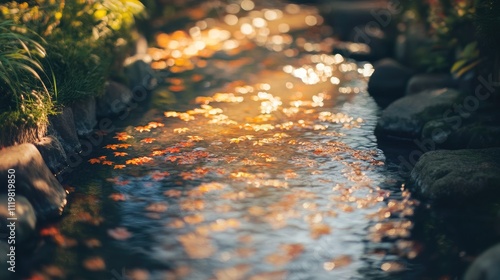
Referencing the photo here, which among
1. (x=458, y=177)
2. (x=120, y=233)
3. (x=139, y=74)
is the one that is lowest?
(x=120, y=233)

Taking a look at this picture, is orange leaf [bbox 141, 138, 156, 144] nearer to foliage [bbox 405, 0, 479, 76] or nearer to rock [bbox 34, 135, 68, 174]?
rock [bbox 34, 135, 68, 174]

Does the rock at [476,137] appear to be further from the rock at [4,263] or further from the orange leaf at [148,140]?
the rock at [4,263]

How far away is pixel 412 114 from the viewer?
9.80 m

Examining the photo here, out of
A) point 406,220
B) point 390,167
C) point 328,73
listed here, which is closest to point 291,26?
point 328,73

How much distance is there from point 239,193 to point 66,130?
2.71 meters

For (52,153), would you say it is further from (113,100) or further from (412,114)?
(412,114)

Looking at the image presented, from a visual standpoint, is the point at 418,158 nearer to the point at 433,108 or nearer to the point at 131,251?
the point at 433,108

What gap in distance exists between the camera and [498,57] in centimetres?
970

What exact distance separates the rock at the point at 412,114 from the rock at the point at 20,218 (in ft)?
16.6

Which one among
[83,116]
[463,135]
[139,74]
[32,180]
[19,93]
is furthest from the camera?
[139,74]

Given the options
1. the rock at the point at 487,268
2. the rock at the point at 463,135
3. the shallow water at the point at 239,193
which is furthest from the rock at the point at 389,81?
the rock at the point at 487,268

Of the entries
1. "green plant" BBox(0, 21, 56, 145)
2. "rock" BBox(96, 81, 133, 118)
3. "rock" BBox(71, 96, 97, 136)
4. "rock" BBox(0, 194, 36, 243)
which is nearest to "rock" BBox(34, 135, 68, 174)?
"green plant" BBox(0, 21, 56, 145)

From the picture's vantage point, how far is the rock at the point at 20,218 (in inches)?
257

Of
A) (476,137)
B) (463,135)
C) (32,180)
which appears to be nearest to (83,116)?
(32,180)
